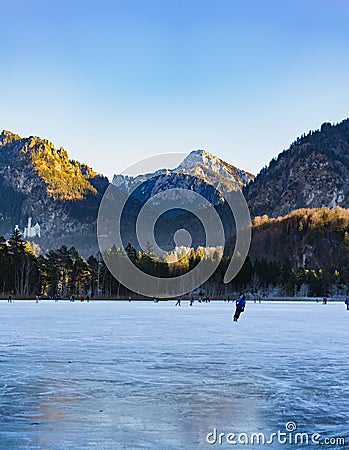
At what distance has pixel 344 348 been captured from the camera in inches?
693

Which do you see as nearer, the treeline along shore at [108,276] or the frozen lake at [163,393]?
the frozen lake at [163,393]

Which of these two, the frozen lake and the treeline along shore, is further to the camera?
the treeline along shore

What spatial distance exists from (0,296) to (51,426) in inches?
3362

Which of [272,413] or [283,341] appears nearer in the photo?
[272,413]

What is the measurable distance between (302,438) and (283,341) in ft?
42.8

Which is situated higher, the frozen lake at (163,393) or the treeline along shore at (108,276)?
the treeline along shore at (108,276)

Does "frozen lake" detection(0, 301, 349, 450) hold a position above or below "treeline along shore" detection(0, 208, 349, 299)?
below

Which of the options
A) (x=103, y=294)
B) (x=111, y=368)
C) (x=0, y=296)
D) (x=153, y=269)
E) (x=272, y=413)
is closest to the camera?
(x=272, y=413)

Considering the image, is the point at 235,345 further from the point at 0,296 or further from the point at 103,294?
the point at 103,294

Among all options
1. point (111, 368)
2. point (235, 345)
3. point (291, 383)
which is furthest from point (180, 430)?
point (235, 345)

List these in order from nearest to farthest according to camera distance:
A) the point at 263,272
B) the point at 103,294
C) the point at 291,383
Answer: the point at 291,383 < the point at 103,294 < the point at 263,272

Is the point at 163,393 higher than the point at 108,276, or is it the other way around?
the point at 108,276

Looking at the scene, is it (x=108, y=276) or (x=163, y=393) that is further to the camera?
(x=108, y=276)

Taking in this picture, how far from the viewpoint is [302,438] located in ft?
23.2
